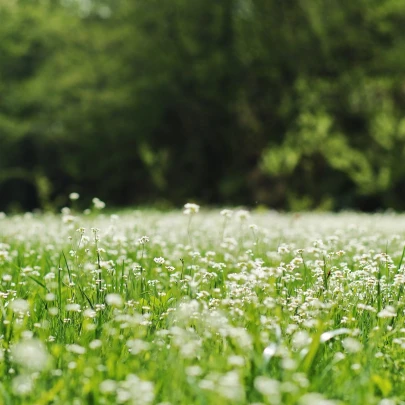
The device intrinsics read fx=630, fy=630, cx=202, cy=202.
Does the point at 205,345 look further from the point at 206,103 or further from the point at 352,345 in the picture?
the point at 206,103

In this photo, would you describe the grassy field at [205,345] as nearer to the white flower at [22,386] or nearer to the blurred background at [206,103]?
the white flower at [22,386]

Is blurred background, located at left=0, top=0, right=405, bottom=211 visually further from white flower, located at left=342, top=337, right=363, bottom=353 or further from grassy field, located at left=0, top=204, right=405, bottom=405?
white flower, located at left=342, top=337, right=363, bottom=353

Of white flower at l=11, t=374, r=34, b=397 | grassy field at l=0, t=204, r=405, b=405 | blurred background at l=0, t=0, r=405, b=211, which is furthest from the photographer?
blurred background at l=0, t=0, r=405, b=211

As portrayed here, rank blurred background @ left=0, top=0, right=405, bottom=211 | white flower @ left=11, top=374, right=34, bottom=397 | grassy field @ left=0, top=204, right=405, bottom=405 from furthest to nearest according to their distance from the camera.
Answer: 1. blurred background @ left=0, top=0, right=405, bottom=211
2. grassy field @ left=0, top=204, right=405, bottom=405
3. white flower @ left=11, top=374, right=34, bottom=397

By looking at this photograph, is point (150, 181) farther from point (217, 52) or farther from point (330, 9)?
point (330, 9)

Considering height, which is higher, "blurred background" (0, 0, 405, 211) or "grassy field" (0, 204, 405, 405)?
"blurred background" (0, 0, 405, 211)

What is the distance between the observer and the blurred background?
2011cm

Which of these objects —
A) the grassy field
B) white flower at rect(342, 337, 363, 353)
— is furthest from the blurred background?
white flower at rect(342, 337, 363, 353)

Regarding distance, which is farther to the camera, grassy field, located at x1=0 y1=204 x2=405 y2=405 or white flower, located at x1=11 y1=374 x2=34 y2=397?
grassy field, located at x1=0 y1=204 x2=405 y2=405

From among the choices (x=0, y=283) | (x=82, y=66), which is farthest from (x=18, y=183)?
Result: (x=0, y=283)

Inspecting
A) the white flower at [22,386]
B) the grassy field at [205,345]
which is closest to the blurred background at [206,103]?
the grassy field at [205,345]

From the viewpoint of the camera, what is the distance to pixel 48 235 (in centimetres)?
809

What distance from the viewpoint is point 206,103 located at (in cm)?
2455

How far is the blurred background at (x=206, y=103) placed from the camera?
20109 millimetres
